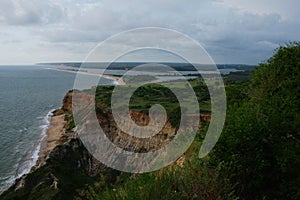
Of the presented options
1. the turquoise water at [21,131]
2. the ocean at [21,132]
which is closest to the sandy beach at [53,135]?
the ocean at [21,132]

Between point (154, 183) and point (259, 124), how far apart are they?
20.1 ft

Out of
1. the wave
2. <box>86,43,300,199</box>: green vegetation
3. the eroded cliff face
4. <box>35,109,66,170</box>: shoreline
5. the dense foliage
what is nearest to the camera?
<box>86,43,300,199</box>: green vegetation

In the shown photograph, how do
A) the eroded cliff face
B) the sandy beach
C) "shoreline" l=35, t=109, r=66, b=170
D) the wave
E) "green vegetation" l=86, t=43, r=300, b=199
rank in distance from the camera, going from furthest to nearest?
the sandy beach, "shoreline" l=35, t=109, r=66, b=170, the wave, the eroded cliff face, "green vegetation" l=86, t=43, r=300, b=199

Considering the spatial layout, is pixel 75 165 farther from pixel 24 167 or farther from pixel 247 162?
pixel 247 162

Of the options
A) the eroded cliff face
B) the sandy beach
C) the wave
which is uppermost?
the eroded cliff face

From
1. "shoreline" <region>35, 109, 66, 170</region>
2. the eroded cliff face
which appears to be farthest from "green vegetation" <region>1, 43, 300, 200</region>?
"shoreline" <region>35, 109, 66, 170</region>

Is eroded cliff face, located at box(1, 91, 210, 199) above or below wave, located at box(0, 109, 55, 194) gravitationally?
above

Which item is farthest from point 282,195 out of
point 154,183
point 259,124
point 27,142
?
point 27,142

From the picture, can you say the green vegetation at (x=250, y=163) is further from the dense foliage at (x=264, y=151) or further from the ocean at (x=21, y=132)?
the ocean at (x=21, y=132)

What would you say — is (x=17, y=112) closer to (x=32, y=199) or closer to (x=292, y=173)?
(x=32, y=199)

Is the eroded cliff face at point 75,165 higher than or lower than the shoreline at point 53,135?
higher

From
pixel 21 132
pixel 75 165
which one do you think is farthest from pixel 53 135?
pixel 75 165

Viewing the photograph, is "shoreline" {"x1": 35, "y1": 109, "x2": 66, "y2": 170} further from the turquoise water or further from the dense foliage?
the dense foliage

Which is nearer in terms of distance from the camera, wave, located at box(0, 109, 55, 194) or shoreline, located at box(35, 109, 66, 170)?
wave, located at box(0, 109, 55, 194)
